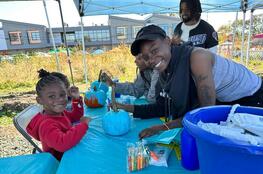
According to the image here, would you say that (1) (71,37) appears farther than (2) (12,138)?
Yes

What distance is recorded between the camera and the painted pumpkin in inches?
64.2

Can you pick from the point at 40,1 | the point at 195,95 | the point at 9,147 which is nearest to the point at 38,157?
the point at 195,95

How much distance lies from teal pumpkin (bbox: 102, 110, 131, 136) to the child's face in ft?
0.94

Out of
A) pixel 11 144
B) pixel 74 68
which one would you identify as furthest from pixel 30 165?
pixel 74 68

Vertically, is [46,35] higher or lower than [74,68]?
higher

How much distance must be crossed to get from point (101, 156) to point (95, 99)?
781mm

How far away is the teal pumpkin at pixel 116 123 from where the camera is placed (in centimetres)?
Answer: 107

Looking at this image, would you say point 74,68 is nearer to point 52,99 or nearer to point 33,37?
point 52,99

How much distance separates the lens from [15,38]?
23.1m

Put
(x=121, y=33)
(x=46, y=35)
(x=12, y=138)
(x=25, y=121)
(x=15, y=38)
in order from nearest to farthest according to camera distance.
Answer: (x=25, y=121) → (x=12, y=138) → (x=121, y=33) → (x=15, y=38) → (x=46, y=35)

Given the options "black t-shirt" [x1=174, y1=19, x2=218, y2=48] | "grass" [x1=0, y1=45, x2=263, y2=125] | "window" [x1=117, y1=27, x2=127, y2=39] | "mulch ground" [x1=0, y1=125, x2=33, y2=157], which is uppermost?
"window" [x1=117, y1=27, x2=127, y2=39]

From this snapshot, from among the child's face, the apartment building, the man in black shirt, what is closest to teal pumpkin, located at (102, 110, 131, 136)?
the child's face

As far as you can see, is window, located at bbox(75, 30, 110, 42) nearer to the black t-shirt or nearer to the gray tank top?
the black t-shirt

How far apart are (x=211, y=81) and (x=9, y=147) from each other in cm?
287
